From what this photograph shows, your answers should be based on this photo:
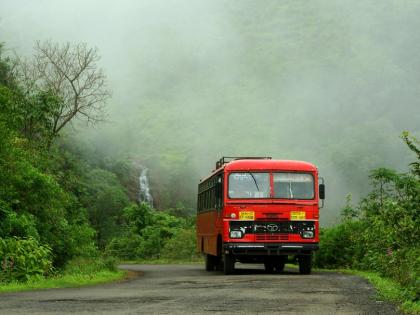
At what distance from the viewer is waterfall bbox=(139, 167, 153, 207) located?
264ft

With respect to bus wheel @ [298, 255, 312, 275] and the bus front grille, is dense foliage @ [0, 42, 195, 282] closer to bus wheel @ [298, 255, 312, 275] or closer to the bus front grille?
the bus front grille

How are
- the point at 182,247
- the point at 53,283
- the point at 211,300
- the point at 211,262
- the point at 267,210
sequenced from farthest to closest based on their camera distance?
the point at 182,247 < the point at 211,262 < the point at 267,210 < the point at 53,283 < the point at 211,300

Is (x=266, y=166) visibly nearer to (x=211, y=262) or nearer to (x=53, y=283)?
(x=211, y=262)

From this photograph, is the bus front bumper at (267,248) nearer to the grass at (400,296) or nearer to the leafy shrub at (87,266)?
the leafy shrub at (87,266)

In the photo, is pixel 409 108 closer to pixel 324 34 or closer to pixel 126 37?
pixel 324 34

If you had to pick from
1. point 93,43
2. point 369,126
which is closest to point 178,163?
point 369,126

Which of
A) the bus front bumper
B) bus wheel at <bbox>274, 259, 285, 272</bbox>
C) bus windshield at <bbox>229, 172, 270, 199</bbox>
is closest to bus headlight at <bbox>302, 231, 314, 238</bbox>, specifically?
the bus front bumper

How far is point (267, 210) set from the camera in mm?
22172

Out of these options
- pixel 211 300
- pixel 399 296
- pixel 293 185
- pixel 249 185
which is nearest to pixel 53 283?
pixel 211 300

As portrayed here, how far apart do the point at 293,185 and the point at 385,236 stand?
290 cm

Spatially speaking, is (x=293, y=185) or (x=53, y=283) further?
(x=293, y=185)

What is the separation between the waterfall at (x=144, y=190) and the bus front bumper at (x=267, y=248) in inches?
2152

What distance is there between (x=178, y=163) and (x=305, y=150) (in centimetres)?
2210

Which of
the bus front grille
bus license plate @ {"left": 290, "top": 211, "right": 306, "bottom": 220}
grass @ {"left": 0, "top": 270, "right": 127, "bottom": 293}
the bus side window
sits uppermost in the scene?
the bus side window
